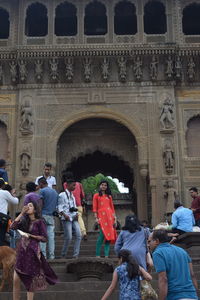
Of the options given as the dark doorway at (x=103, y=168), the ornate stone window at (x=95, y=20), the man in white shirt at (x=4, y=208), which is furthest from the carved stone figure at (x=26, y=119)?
the man in white shirt at (x=4, y=208)

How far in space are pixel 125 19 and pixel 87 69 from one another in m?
4.22

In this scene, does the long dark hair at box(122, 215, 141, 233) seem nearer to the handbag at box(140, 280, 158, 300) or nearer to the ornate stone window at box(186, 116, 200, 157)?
the handbag at box(140, 280, 158, 300)


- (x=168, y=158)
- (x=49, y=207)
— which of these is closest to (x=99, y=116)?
(x=168, y=158)

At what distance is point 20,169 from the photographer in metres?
17.4

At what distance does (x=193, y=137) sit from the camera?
18312mm

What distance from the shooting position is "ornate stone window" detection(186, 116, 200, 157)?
18.0 meters

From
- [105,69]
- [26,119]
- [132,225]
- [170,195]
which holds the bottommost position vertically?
[132,225]

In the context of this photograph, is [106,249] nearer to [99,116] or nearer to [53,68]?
[99,116]

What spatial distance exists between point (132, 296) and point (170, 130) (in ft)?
40.9

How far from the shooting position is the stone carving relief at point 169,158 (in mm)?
17219

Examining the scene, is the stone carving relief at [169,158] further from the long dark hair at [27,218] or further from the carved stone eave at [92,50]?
the long dark hair at [27,218]

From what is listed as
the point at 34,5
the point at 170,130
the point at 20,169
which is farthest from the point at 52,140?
the point at 34,5

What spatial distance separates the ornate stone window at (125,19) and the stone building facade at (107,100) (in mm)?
757

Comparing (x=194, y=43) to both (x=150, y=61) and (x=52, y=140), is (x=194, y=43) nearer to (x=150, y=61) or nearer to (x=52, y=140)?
(x=150, y=61)
